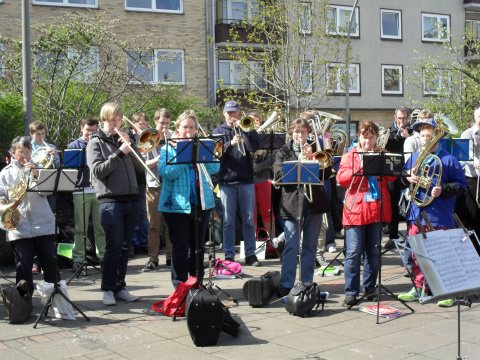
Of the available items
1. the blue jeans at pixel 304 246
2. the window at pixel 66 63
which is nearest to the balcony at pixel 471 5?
the window at pixel 66 63

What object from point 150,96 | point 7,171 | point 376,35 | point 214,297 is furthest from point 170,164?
point 376,35

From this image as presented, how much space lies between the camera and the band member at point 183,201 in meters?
6.37

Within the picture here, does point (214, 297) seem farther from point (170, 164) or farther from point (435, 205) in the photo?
point (435, 205)

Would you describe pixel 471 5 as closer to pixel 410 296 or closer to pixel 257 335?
pixel 410 296

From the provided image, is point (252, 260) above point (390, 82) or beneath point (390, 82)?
beneath

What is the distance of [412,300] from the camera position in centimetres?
674

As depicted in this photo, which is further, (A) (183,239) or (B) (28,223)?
(A) (183,239)

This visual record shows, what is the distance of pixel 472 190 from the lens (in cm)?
796

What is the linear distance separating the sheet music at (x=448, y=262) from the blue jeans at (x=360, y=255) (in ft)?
5.62

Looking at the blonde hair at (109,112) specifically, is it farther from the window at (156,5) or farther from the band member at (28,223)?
the window at (156,5)

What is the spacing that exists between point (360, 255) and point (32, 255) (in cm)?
348

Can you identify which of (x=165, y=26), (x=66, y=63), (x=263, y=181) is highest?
(x=165, y=26)

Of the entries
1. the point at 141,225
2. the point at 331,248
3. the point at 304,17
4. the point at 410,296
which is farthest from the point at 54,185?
the point at 304,17

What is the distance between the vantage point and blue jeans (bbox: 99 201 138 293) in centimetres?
644
